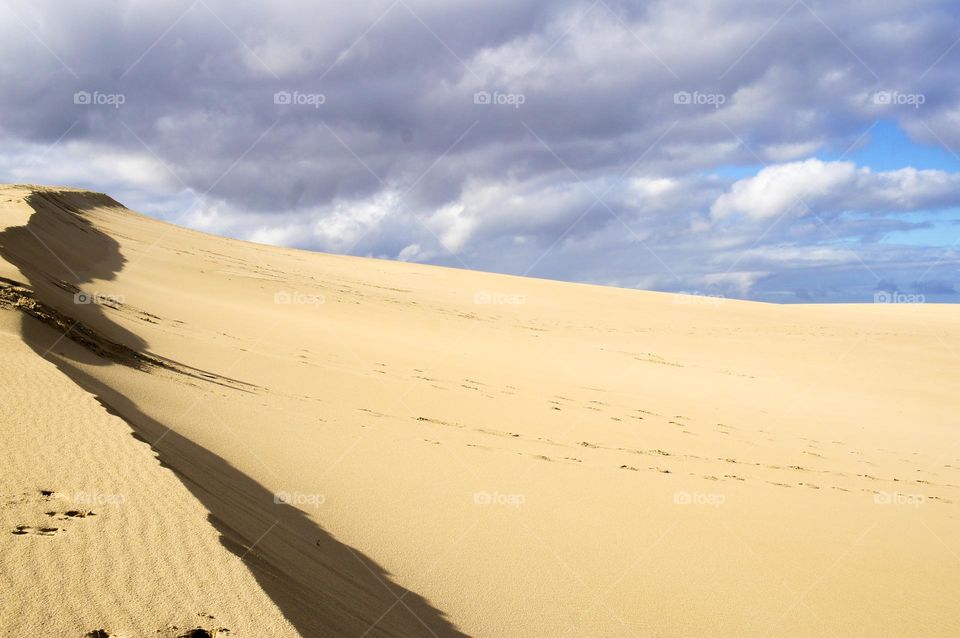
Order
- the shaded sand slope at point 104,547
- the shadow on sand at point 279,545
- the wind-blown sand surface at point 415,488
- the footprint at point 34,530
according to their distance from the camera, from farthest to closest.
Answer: the shadow on sand at point 279,545, the wind-blown sand surface at point 415,488, the footprint at point 34,530, the shaded sand slope at point 104,547

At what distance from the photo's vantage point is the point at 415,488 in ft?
19.5

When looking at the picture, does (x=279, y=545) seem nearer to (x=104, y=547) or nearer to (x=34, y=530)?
(x=104, y=547)

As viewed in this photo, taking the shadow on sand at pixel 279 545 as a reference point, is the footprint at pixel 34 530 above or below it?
below

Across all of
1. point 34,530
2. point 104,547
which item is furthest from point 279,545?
point 34,530

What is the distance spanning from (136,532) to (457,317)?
1896cm

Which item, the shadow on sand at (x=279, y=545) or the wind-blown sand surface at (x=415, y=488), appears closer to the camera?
the wind-blown sand surface at (x=415, y=488)

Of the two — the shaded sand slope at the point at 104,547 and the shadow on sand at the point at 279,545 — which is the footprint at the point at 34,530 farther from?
the shadow on sand at the point at 279,545

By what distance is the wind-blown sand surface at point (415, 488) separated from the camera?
116 inches

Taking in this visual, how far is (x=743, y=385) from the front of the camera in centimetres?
1588

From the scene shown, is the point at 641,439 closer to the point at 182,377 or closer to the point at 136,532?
the point at 182,377

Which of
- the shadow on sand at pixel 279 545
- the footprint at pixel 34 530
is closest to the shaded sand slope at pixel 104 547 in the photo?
the footprint at pixel 34 530

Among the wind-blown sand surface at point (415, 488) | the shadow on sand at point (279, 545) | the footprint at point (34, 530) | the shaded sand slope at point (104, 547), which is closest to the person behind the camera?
the shaded sand slope at point (104, 547)

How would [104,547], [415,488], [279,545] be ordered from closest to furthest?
1. [104,547]
2. [279,545]
3. [415,488]

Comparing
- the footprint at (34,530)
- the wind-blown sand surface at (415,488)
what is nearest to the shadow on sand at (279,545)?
the wind-blown sand surface at (415,488)
